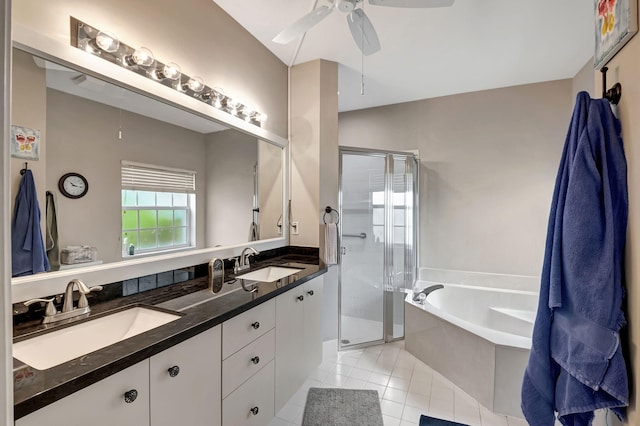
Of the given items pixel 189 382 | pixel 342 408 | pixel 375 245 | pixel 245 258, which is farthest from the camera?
pixel 375 245

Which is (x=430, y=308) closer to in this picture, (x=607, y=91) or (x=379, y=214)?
(x=379, y=214)

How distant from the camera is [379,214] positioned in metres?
3.06

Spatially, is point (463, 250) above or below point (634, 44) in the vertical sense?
below

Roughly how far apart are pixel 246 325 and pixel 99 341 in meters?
0.58

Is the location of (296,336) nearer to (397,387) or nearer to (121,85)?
Answer: (397,387)

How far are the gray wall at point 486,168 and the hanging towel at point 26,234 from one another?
3.24 metres

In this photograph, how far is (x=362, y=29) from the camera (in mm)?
1753

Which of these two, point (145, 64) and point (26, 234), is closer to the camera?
point (26, 234)

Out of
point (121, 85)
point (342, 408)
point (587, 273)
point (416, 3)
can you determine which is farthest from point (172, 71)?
point (342, 408)

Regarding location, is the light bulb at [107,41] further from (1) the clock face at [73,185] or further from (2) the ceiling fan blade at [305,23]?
(2) the ceiling fan blade at [305,23]

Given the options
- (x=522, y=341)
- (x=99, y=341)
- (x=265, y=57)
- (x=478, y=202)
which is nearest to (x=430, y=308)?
(x=522, y=341)

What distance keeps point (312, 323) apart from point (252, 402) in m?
0.73

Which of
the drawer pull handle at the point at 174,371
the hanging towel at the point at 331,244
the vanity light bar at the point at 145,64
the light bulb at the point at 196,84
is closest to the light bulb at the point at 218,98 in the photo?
the vanity light bar at the point at 145,64

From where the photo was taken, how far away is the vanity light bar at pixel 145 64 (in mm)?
1231
